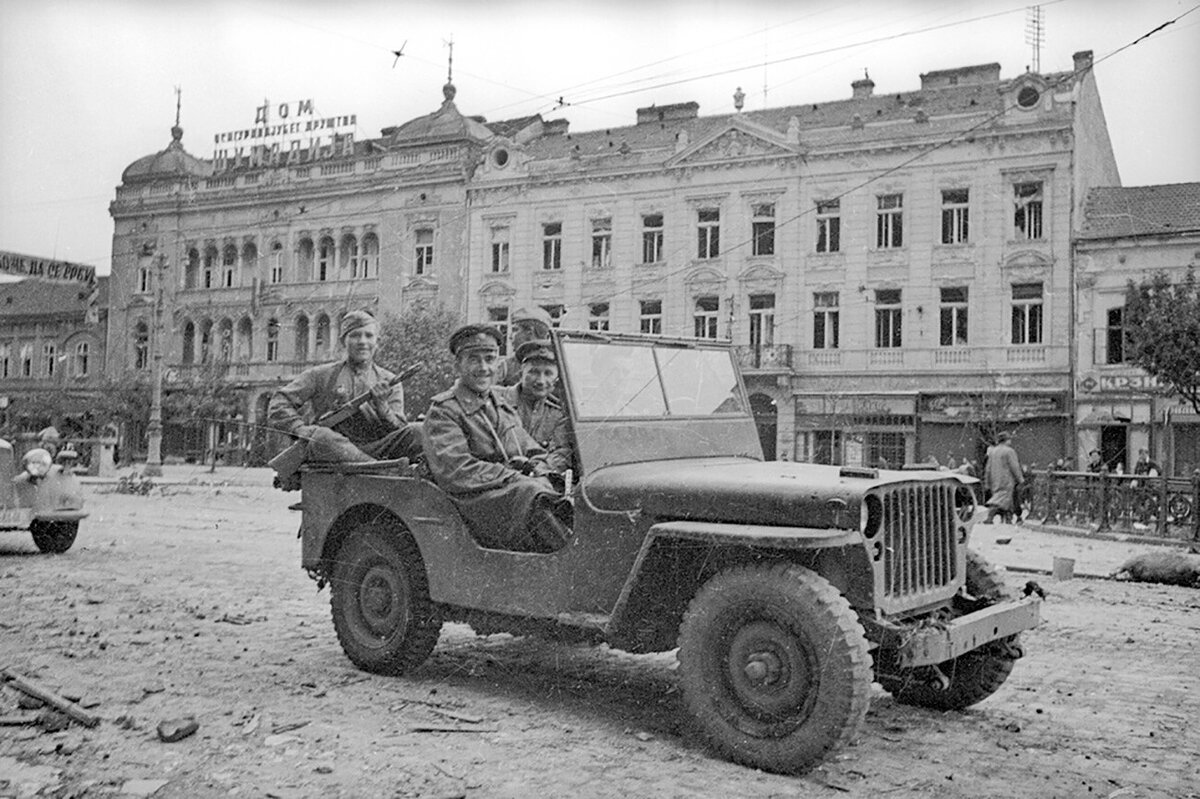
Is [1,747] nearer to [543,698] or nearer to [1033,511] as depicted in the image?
[543,698]

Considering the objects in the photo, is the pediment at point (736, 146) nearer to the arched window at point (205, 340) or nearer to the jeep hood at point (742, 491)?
the arched window at point (205, 340)

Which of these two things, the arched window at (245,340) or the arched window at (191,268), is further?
the arched window at (191,268)

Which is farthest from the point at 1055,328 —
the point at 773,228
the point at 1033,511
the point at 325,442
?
the point at 325,442

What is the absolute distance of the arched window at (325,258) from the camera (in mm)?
42906

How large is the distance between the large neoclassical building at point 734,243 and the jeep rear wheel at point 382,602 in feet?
74.1

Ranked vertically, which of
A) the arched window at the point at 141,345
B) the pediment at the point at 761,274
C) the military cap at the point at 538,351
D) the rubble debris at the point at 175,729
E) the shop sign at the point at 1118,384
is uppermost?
the pediment at the point at 761,274

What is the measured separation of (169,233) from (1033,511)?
3804cm

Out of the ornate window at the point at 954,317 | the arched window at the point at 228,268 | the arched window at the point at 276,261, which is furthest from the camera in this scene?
the arched window at the point at 228,268

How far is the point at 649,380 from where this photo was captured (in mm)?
6094

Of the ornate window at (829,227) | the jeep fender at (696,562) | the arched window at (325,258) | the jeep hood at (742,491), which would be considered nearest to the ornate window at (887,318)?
the ornate window at (829,227)

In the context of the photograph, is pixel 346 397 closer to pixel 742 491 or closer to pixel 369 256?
pixel 742 491

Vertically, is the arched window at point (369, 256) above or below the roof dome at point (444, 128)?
below

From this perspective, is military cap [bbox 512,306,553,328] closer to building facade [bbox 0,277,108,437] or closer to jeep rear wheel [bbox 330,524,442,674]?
jeep rear wheel [bbox 330,524,442,674]

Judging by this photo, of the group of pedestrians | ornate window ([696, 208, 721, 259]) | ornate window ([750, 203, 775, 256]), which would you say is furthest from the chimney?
the group of pedestrians
